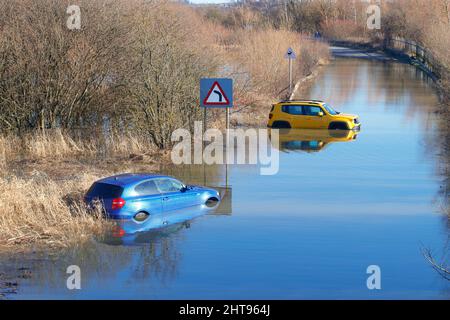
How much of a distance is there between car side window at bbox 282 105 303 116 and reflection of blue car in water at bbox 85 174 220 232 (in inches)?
607

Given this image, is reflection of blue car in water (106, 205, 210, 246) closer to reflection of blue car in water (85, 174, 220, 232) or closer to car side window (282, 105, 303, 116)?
reflection of blue car in water (85, 174, 220, 232)

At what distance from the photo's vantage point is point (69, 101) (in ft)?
97.8

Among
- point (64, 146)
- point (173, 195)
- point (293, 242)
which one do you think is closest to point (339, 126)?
point (64, 146)

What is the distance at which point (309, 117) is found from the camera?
1332 inches

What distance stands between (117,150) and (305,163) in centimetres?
678

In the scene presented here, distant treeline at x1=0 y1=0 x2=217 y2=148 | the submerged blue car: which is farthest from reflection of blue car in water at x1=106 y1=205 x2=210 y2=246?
distant treeline at x1=0 y1=0 x2=217 y2=148

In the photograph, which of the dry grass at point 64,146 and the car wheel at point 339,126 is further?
the car wheel at point 339,126

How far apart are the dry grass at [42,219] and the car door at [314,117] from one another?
55.7 feet

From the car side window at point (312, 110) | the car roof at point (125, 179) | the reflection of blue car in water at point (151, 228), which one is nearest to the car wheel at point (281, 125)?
the car side window at point (312, 110)

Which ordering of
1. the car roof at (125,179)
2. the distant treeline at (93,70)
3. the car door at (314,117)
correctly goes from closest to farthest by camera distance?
the car roof at (125,179), the distant treeline at (93,70), the car door at (314,117)

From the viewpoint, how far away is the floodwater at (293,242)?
1353 centimetres

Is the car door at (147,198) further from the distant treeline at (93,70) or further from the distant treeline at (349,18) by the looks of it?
the distant treeline at (349,18)

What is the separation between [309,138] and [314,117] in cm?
239
